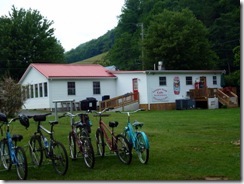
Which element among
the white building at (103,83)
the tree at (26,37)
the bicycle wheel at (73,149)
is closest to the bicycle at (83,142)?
the bicycle wheel at (73,149)

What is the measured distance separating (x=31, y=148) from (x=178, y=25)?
32.2 feet

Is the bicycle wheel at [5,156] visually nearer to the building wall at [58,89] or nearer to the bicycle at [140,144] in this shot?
the bicycle at [140,144]

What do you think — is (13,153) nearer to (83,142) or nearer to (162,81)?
(83,142)

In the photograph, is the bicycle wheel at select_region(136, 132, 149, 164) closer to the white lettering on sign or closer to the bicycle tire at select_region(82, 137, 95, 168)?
the bicycle tire at select_region(82, 137, 95, 168)

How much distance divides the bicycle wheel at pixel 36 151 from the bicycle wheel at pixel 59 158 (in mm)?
395

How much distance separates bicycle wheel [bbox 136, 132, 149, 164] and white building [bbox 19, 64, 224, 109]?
13.4ft

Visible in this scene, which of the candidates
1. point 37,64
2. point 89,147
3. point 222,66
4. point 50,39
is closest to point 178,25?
point 222,66

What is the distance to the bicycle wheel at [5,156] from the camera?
531cm

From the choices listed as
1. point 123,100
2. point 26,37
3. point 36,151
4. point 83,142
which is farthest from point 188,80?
point 36,151

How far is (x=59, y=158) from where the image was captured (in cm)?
495

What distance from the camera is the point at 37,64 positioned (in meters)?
9.32

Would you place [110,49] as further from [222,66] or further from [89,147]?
[222,66]

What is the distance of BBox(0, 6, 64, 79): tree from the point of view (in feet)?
22.5

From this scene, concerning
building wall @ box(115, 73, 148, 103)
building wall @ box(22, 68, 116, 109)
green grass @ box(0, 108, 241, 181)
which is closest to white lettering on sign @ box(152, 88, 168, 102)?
building wall @ box(115, 73, 148, 103)
